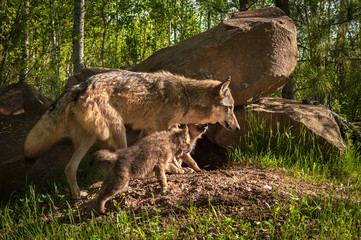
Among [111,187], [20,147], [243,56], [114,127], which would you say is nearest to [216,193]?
[111,187]

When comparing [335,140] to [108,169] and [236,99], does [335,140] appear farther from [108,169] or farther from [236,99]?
[108,169]

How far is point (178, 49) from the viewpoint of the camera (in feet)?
21.3

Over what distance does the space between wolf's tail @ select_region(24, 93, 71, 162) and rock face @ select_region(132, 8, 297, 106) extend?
2.49m

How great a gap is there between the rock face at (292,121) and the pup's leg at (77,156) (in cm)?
304

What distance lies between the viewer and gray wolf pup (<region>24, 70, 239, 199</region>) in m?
4.38

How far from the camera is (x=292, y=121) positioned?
6.11 meters

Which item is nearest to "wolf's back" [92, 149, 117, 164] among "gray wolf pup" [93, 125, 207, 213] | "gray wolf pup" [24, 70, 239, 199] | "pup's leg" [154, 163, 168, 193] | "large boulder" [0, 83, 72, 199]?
"gray wolf pup" [93, 125, 207, 213]

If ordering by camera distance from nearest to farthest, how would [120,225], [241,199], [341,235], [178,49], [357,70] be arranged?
[341,235] → [120,225] → [241,199] → [178,49] → [357,70]

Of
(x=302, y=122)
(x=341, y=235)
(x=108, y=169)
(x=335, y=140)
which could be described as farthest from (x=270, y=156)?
(x=108, y=169)

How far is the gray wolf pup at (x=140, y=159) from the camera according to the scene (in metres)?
3.51

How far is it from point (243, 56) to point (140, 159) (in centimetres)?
346

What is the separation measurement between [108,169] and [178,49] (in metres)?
3.69

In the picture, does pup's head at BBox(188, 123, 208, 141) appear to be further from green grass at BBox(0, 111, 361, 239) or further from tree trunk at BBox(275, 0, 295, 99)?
tree trunk at BBox(275, 0, 295, 99)

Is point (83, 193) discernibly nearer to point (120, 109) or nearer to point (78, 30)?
point (120, 109)
